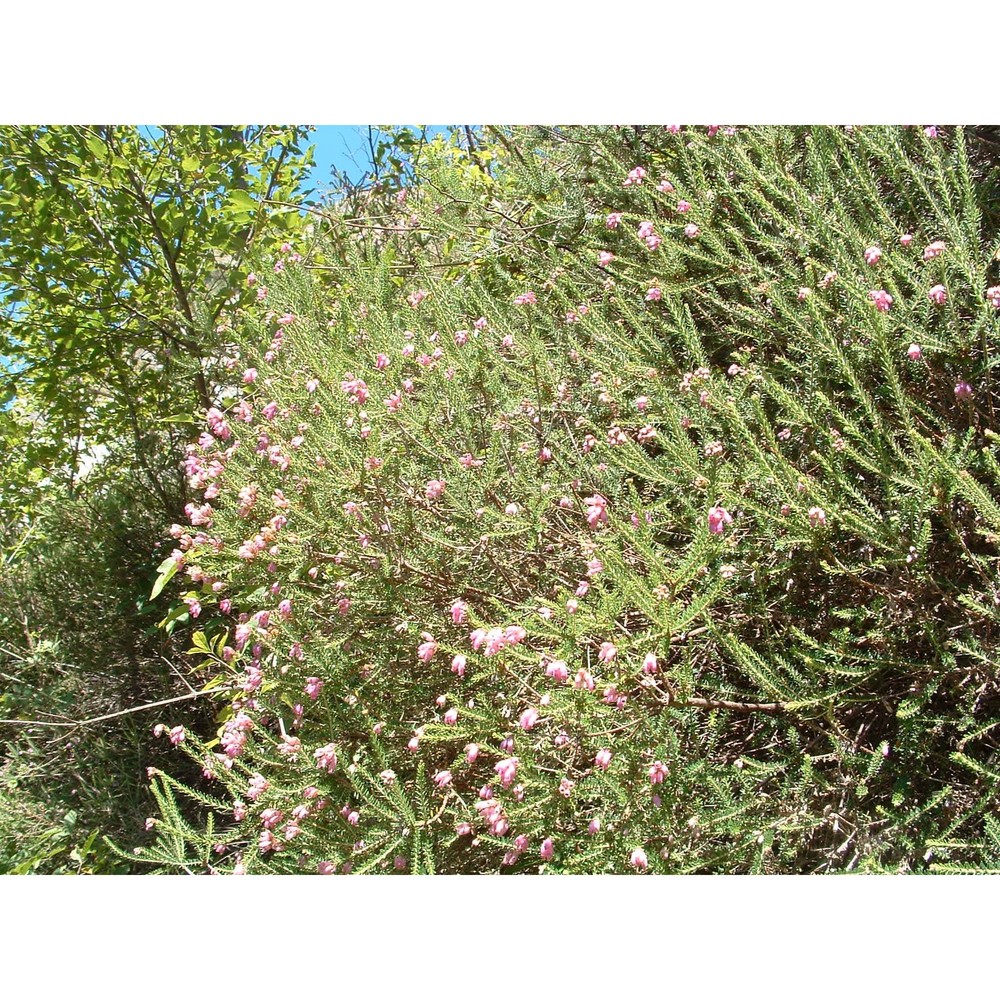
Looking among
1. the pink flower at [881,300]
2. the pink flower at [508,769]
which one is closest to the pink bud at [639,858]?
the pink flower at [508,769]

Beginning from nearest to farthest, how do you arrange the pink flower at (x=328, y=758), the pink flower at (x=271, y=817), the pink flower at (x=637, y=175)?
the pink flower at (x=328, y=758) → the pink flower at (x=271, y=817) → the pink flower at (x=637, y=175)

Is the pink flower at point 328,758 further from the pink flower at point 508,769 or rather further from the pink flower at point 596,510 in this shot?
the pink flower at point 596,510

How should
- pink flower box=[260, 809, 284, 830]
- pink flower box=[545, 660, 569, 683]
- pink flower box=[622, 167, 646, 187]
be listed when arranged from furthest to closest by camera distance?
pink flower box=[622, 167, 646, 187]
pink flower box=[260, 809, 284, 830]
pink flower box=[545, 660, 569, 683]

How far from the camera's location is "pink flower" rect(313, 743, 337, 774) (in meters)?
1.87

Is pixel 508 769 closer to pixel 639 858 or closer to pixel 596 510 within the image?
pixel 639 858

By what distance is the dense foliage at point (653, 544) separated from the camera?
1633mm

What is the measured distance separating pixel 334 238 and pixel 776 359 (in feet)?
6.50

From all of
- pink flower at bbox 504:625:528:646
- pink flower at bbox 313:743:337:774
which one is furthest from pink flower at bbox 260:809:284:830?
pink flower at bbox 504:625:528:646

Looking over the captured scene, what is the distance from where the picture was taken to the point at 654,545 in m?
1.69

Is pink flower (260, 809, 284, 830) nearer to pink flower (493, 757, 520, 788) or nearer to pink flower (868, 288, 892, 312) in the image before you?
pink flower (493, 757, 520, 788)

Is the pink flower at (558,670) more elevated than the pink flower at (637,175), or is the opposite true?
the pink flower at (637,175)

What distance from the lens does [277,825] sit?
2062 mm

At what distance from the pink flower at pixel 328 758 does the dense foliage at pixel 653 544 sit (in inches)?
0.7
